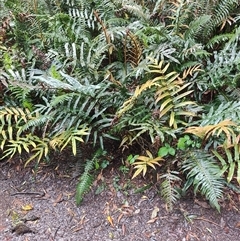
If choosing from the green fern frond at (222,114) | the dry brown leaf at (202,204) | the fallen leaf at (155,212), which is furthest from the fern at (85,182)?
the green fern frond at (222,114)

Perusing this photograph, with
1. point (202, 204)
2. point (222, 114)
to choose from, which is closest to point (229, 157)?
point (222, 114)

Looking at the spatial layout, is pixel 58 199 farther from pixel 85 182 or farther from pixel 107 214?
pixel 107 214

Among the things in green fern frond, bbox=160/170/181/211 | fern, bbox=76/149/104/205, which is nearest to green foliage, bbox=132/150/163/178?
green fern frond, bbox=160/170/181/211

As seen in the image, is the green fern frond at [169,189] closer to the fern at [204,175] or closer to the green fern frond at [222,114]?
the fern at [204,175]

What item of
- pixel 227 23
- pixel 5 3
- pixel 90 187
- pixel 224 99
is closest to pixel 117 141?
pixel 90 187

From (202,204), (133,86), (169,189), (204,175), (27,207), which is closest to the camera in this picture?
(204,175)

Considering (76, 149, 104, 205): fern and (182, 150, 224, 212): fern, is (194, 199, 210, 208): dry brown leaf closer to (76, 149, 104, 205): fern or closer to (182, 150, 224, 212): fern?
(182, 150, 224, 212): fern

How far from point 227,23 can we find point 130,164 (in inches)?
81.2

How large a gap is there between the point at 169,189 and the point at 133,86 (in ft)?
3.59

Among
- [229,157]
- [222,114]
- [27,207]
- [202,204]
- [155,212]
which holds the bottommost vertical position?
[27,207]

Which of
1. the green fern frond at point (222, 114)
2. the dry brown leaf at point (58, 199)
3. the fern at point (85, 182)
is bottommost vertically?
the dry brown leaf at point (58, 199)

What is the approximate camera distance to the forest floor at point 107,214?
9.05 feet

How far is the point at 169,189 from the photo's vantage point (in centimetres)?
276

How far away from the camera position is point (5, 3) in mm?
4105
